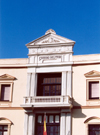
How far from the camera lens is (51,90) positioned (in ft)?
88.5

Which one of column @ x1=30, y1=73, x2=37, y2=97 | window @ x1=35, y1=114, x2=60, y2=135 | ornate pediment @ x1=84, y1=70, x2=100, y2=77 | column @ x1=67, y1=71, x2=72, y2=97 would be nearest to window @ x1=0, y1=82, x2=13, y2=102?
column @ x1=30, y1=73, x2=37, y2=97

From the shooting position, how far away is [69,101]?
82.2ft

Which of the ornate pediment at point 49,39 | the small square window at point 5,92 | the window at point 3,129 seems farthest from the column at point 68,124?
the ornate pediment at point 49,39

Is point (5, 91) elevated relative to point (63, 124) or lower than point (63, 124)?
elevated

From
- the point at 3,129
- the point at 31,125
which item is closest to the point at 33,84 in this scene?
the point at 31,125

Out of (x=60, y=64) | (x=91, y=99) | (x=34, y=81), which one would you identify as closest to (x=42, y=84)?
(x=34, y=81)

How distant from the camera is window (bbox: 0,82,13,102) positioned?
89.6 ft

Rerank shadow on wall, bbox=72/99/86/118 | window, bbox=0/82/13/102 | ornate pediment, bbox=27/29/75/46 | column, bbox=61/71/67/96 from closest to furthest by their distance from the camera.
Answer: shadow on wall, bbox=72/99/86/118, column, bbox=61/71/67/96, window, bbox=0/82/13/102, ornate pediment, bbox=27/29/75/46

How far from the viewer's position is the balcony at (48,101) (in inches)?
977

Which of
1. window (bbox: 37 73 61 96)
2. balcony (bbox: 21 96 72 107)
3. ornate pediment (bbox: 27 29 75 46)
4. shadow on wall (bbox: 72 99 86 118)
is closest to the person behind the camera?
balcony (bbox: 21 96 72 107)

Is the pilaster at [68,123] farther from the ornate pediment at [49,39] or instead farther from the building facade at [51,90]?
the ornate pediment at [49,39]

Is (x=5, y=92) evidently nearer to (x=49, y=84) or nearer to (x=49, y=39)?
(x=49, y=84)

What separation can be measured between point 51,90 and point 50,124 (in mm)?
3109

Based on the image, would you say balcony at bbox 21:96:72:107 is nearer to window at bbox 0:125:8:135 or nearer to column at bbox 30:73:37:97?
column at bbox 30:73:37:97
